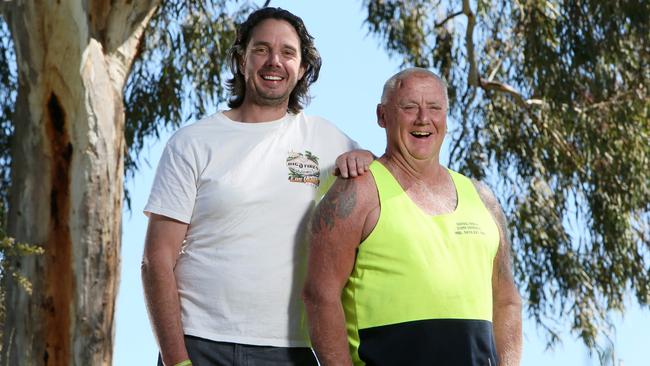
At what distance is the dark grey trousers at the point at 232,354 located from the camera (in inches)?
117

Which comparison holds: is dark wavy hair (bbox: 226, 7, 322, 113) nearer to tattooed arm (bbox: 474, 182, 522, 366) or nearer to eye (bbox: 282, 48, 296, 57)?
eye (bbox: 282, 48, 296, 57)

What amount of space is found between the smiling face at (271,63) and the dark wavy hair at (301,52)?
1.0 inches

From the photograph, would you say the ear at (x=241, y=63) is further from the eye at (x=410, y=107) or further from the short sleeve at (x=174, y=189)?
the eye at (x=410, y=107)

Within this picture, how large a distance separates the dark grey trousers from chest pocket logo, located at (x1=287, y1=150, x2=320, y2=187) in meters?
0.42

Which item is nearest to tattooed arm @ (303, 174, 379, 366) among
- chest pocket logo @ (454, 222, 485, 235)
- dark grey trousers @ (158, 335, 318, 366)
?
dark grey trousers @ (158, 335, 318, 366)

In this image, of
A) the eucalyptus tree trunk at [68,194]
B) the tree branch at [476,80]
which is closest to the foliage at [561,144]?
the tree branch at [476,80]

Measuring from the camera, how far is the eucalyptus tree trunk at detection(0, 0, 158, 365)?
7.00m

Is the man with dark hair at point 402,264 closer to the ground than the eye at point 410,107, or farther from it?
closer to the ground

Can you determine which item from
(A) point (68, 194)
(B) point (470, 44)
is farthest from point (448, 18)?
(A) point (68, 194)

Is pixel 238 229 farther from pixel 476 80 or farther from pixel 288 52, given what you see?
pixel 476 80

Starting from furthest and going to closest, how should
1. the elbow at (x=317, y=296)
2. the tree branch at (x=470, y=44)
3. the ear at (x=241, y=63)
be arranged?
the tree branch at (x=470, y=44)
the ear at (x=241, y=63)
the elbow at (x=317, y=296)

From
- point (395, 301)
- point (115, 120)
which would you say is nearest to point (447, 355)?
point (395, 301)

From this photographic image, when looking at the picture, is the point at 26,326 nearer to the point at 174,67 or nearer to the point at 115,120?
the point at 115,120

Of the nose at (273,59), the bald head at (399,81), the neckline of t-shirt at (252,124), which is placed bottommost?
the neckline of t-shirt at (252,124)
